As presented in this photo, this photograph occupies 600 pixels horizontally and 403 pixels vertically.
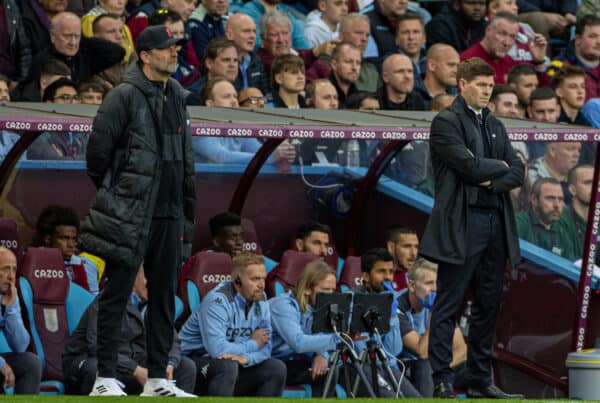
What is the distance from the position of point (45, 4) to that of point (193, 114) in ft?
10.5

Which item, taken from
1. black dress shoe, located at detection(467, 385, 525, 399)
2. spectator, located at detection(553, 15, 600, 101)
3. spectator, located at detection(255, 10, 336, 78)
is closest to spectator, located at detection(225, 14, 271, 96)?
spectator, located at detection(255, 10, 336, 78)

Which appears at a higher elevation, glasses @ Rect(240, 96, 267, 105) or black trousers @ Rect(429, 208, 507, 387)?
glasses @ Rect(240, 96, 267, 105)

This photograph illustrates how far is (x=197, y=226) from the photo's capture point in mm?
14047

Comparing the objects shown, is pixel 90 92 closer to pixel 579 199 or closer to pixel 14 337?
pixel 14 337

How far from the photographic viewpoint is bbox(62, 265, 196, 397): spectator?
38.5 feet

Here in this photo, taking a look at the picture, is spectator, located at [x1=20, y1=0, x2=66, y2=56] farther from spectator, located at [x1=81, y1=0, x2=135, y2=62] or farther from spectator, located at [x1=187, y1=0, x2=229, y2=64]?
spectator, located at [x1=187, y1=0, x2=229, y2=64]

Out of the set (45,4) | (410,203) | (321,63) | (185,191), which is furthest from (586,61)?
(185,191)

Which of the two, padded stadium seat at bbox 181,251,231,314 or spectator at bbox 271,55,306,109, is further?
spectator at bbox 271,55,306,109

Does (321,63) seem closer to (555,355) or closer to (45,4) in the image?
(45,4)

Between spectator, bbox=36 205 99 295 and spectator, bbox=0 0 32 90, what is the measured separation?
2.25 metres

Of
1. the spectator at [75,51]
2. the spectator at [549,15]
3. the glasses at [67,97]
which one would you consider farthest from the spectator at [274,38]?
the spectator at [549,15]

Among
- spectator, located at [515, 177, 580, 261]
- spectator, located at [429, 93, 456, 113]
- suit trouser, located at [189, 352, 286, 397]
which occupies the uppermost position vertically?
spectator, located at [429, 93, 456, 113]

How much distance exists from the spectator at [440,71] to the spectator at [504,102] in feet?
2.95

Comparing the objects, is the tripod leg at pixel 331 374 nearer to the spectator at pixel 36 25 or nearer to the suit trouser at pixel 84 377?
the suit trouser at pixel 84 377
